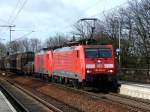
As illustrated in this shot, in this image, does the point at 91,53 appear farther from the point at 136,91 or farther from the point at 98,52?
the point at 136,91

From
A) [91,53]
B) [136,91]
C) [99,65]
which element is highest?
[91,53]

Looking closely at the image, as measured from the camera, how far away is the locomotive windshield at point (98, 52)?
1126 inches

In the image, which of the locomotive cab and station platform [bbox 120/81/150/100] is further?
the locomotive cab

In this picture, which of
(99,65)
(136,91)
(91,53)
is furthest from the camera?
(91,53)

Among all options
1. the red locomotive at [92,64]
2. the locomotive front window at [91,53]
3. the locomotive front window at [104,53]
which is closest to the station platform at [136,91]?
the red locomotive at [92,64]

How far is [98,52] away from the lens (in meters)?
28.9

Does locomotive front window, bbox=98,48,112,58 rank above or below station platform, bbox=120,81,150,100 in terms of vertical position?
above

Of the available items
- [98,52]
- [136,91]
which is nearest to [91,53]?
[98,52]

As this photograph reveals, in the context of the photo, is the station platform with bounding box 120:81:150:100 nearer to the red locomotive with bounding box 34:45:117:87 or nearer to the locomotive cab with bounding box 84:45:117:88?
the locomotive cab with bounding box 84:45:117:88

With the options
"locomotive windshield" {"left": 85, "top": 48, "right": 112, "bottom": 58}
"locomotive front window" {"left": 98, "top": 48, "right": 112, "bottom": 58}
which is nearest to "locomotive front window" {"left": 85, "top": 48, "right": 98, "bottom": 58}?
"locomotive windshield" {"left": 85, "top": 48, "right": 112, "bottom": 58}

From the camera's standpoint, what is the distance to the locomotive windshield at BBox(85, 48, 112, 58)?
2859 cm

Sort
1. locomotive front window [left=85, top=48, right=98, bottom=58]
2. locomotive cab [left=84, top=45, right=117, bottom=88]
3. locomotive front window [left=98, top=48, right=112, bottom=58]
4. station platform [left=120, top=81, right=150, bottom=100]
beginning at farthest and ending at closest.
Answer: locomotive front window [left=98, top=48, right=112, bottom=58]
locomotive front window [left=85, top=48, right=98, bottom=58]
locomotive cab [left=84, top=45, right=117, bottom=88]
station platform [left=120, top=81, right=150, bottom=100]

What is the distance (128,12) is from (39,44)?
95.2 m

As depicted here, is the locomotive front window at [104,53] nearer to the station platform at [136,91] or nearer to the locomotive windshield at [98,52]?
the locomotive windshield at [98,52]
